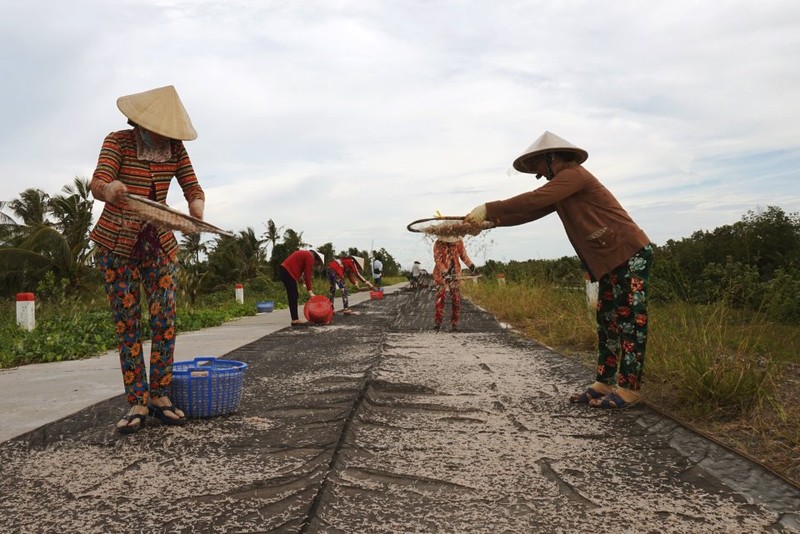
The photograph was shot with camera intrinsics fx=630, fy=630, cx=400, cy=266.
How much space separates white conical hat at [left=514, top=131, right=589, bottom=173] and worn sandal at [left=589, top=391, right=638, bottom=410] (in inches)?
64.7

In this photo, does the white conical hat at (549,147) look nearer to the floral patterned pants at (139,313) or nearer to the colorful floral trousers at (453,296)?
the floral patterned pants at (139,313)

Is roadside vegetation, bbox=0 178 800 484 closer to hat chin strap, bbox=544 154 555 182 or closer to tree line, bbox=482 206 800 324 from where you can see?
tree line, bbox=482 206 800 324

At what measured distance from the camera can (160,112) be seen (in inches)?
144

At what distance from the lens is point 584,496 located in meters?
2.64

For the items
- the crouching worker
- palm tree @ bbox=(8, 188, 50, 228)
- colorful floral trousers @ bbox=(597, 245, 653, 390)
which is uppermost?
palm tree @ bbox=(8, 188, 50, 228)

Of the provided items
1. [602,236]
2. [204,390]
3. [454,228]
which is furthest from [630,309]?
[204,390]

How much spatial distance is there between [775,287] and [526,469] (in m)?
3.08

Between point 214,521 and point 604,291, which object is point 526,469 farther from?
point 604,291

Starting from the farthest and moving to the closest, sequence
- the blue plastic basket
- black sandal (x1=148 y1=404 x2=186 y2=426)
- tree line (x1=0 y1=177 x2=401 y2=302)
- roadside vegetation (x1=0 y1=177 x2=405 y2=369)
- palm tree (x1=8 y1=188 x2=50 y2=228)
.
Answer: palm tree (x1=8 y1=188 x2=50 y2=228) → tree line (x1=0 y1=177 x2=401 y2=302) → roadside vegetation (x1=0 y1=177 x2=405 y2=369) → the blue plastic basket → black sandal (x1=148 y1=404 x2=186 y2=426)

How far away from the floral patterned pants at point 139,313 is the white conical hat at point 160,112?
2.44 ft

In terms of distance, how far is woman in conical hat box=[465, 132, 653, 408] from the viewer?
4.14 meters

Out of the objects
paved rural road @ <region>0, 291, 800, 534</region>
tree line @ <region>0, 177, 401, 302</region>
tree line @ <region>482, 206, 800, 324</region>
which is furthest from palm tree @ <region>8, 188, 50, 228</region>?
paved rural road @ <region>0, 291, 800, 534</region>

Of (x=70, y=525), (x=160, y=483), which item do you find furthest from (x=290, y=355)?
(x=70, y=525)

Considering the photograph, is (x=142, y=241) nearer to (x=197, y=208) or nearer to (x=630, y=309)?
(x=197, y=208)
